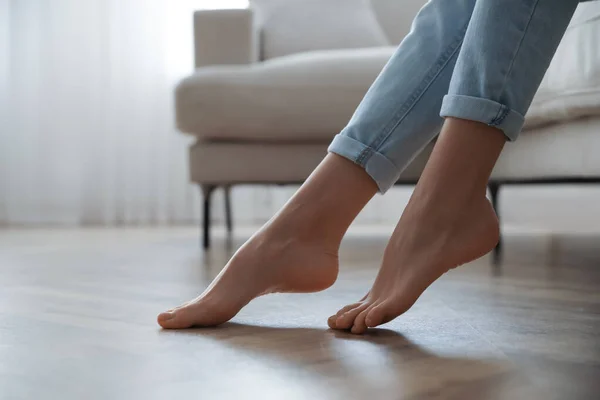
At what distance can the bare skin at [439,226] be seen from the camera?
0.67 m

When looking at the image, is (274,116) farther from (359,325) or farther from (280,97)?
(359,325)

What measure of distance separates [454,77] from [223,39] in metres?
1.36

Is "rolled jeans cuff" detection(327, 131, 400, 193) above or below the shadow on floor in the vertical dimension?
above

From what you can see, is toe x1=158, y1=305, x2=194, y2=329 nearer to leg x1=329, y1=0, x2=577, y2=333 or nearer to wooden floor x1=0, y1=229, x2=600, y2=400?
wooden floor x1=0, y1=229, x2=600, y2=400

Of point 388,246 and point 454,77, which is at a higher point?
point 454,77

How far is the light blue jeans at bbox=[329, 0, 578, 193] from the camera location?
645 millimetres

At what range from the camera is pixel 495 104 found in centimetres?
64

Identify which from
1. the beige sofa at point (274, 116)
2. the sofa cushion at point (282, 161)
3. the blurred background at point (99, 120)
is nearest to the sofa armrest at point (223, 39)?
the beige sofa at point (274, 116)

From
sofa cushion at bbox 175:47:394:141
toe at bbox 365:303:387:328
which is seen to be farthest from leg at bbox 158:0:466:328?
sofa cushion at bbox 175:47:394:141

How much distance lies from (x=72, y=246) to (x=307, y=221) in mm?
1329

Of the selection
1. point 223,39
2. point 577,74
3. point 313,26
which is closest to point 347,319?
point 577,74

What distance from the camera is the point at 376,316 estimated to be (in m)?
0.67

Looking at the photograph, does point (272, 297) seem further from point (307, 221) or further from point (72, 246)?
point (72, 246)

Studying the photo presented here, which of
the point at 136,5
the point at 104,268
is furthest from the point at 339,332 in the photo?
the point at 136,5
